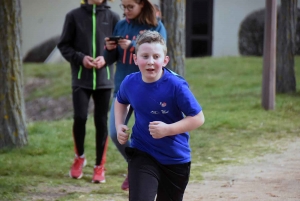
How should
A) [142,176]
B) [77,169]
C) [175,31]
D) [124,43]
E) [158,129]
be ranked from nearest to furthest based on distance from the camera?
[158,129]
[142,176]
[124,43]
[77,169]
[175,31]

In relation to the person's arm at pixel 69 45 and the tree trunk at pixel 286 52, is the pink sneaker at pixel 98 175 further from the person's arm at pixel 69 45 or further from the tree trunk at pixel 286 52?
the tree trunk at pixel 286 52

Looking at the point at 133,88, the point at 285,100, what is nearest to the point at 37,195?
the point at 133,88

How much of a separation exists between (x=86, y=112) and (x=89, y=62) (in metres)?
0.50

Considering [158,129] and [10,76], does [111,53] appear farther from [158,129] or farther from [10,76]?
[10,76]

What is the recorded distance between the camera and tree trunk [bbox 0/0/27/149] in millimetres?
7691

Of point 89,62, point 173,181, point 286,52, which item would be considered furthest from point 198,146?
point 286,52

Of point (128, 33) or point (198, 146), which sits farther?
point (198, 146)

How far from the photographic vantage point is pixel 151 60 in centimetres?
395

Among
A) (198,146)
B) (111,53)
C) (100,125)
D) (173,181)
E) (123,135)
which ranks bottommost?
(198,146)

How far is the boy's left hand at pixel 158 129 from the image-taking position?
3.80 meters

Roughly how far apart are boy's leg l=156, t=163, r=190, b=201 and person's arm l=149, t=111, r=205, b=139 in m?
0.29

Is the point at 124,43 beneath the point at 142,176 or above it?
above

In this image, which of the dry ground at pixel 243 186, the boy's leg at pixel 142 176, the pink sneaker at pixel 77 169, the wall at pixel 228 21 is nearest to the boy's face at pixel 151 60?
the boy's leg at pixel 142 176

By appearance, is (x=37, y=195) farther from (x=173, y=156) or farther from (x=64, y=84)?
(x=64, y=84)
